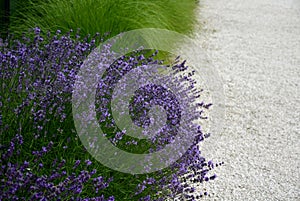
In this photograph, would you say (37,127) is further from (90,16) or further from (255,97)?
(255,97)

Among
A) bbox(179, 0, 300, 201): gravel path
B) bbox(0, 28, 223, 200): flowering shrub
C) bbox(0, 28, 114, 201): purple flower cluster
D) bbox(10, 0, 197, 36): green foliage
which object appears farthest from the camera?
bbox(10, 0, 197, 36): green foliage

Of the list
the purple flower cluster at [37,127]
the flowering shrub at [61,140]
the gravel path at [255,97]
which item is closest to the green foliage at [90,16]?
the gravel path at [255,97]

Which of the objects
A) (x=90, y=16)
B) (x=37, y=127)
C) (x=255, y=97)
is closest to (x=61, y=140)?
(x=37, y=127)

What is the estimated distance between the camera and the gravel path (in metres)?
3.30

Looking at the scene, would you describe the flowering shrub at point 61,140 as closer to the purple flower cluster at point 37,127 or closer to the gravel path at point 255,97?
the purple flower cluster at point 37,127

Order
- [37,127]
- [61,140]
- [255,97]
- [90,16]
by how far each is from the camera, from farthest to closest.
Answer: [255,97] → [90,16] → [61,140] → [37,127]

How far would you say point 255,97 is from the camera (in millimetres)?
4699

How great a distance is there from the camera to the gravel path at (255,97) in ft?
10.8

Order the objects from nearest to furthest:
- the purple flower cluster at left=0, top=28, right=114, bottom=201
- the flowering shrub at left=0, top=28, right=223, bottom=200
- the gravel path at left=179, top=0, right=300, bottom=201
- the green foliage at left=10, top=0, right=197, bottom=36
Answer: the purple flower cluster at left=0, top=28, right=114, bottom=201
the flowering shrub at left=0, top=28, right=223, bottom=200
the gravel path at left=179, top=0, right=300, bottom=201
the green foliage at left=10, top=0, right=197, bottom=36

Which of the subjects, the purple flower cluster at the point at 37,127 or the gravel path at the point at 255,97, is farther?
the gravel path at the point at 255,97

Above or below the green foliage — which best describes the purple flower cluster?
below

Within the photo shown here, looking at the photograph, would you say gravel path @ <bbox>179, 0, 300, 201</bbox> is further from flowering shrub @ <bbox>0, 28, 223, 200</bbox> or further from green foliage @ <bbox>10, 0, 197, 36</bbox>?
green foliage @ <bbox>10, 0, 197, 36</bbox>

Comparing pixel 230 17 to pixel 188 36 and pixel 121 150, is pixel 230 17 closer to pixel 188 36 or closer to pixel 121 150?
pixel 188 36

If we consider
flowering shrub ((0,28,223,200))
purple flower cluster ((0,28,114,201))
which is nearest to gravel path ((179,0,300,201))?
A: flowering shrub ((0,28,223,200))
